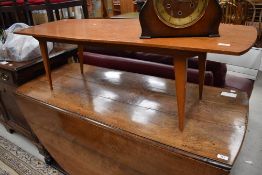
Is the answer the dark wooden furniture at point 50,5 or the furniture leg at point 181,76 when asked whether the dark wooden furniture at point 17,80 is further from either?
the furniture leg at point 181,76

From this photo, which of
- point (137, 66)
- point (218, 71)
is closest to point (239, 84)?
point (218, 71)

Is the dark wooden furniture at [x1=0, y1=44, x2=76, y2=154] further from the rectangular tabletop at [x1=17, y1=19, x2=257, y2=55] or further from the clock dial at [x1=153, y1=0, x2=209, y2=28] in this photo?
the clock dial at [x1=153, y1=0, x2=209, y2=28]

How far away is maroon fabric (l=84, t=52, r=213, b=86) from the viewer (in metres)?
1.49

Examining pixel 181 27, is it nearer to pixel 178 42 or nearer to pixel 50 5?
pixel 178 42

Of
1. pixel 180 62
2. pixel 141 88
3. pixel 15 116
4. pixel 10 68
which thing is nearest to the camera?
pixel 180 62

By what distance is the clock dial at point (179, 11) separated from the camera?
0.87m

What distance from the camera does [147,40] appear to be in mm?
906

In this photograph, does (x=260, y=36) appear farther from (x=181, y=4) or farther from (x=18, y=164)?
(x=18, y=164)

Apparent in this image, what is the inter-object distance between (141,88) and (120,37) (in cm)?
52

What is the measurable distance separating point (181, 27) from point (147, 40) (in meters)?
0.14

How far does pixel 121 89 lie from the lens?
1471 mm

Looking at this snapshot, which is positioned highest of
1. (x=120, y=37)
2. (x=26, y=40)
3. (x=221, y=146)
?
(x=120, y=37)

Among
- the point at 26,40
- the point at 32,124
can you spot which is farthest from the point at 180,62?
the point at 26,40

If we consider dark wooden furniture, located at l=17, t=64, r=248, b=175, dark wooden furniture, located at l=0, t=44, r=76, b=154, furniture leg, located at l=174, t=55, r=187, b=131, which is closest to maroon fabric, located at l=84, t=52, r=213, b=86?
dark wooden furniture, located at l=17, t=64, r=248, b=175
